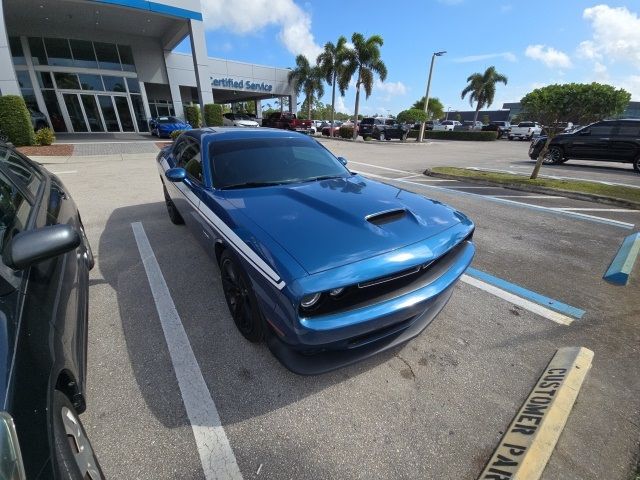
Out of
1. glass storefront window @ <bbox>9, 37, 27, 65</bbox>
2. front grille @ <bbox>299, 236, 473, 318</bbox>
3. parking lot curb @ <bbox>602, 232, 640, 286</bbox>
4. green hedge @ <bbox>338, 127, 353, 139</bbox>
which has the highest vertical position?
glass storefront window @ <bbox>9, 37, 27, 65</bbox>

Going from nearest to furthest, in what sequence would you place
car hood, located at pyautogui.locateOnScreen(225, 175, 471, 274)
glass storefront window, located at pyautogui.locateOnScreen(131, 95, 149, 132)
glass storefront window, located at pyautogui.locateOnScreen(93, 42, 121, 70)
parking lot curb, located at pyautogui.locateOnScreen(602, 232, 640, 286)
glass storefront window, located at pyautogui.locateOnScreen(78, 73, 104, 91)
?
car hood, located at pyautogui.locateOnScreen(225, 175, 471, 274)
parking lot curb, located at pyautogui.locateOnScreen(602, 232, 640, 286)
glass storefront window, located at pyautogui.locateOnScreen(78, 73, 104, 91)
glass storefront window, located at pyautogui.locateOnScreen(93, 42, 121, 70)
glass storefront window, located at pyautogui.locateOnScreen(131, 95, 149, 132)

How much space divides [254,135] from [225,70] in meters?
29.0

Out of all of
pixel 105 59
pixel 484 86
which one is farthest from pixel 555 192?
pixel 484 86

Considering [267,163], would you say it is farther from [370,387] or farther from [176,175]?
[370,387]

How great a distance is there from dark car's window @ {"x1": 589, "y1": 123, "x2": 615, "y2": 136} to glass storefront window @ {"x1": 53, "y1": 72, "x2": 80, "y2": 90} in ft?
93.8

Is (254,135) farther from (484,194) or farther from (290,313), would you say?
(484,194)

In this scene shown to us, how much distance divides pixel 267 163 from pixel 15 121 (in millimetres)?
16911

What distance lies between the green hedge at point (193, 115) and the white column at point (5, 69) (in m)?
10.9

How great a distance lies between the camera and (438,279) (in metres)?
2.19

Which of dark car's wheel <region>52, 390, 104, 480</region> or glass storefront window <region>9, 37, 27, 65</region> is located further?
glass storefront window <region>9, 37, 27, 65</region>

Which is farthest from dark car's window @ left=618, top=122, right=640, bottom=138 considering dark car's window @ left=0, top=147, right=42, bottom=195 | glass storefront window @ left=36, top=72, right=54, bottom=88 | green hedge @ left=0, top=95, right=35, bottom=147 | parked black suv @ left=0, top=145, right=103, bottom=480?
glass storefront window @ left=36, top=72, right=54, bottom=88

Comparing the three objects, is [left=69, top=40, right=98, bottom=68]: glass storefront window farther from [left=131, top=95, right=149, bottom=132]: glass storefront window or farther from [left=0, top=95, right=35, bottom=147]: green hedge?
[left=0, top=95, right=35, bottom=147]: green hedge

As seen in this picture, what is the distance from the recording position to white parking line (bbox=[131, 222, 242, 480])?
66.4 inches

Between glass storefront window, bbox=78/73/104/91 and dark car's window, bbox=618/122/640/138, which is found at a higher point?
glass storefront window, bbox=78/73/104/91
